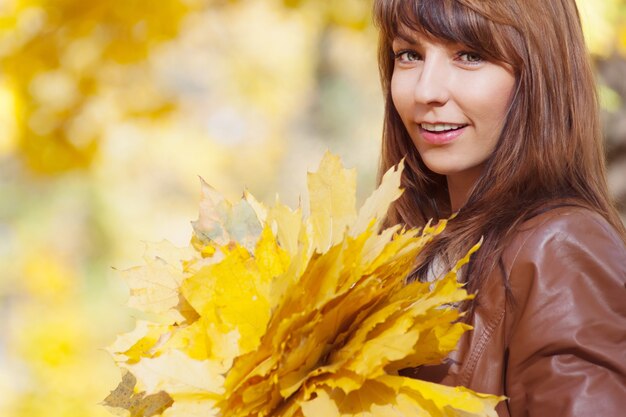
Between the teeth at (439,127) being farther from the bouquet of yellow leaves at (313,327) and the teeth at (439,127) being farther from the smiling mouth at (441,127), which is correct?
the bouquet of yellow leaves at (313,327)

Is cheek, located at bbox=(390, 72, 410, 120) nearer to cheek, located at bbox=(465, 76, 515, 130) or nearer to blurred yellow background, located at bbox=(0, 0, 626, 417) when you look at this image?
cheek, located at bbox=(465, 76, 515, 130)

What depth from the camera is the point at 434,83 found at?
166 cm

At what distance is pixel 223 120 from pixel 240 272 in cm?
803

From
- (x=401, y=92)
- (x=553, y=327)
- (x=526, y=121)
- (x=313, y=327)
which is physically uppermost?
(x=401, y=92)

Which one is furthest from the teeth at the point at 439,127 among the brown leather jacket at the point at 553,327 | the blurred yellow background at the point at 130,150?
the blurred yellow background at the point at 130,150

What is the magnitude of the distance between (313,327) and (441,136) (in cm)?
52

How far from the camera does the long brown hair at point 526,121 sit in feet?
5.39

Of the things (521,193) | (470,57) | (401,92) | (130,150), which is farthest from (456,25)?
(130,150)

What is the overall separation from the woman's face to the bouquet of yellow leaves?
250 millimetres

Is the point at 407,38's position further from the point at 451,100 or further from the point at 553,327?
the point at 553,327

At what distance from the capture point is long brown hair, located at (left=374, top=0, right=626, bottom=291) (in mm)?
1643

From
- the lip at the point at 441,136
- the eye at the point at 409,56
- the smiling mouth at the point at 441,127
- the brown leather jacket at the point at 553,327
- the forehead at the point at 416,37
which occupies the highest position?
the forehead at the point at 416,37

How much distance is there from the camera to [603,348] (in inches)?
54.1

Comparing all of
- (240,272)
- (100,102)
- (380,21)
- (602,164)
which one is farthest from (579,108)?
(100,102)
